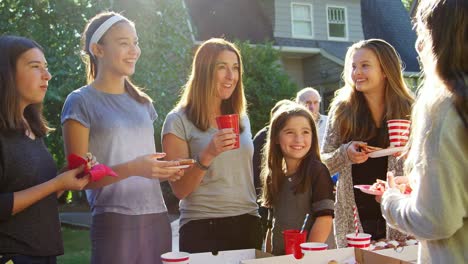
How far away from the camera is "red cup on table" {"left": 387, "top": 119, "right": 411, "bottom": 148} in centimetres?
317

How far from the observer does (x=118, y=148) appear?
2881 mm

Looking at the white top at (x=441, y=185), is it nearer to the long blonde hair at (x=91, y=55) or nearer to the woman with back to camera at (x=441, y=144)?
the woman with back to camera at (x=441, y=144)

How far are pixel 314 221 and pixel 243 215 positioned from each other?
44cm

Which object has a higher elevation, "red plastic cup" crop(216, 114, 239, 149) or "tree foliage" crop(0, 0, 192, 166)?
"tree foliage" crop(0, 0, 192, 166)

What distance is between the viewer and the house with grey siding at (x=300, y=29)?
1627 cm

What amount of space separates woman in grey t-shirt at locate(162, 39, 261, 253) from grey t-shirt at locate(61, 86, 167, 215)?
26 cm

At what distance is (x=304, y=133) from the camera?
11.6 ft

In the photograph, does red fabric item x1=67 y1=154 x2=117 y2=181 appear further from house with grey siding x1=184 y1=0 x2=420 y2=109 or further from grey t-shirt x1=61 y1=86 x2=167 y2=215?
house with grey siding x1=184 y1=0 x2=420 y2=109

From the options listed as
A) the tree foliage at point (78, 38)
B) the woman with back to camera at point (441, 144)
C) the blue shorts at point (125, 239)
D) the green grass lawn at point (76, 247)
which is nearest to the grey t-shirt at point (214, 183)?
the blue shorts at point (125, 239)

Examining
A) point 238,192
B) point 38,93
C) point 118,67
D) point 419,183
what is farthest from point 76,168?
point 419,183

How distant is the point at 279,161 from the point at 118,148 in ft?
3.82

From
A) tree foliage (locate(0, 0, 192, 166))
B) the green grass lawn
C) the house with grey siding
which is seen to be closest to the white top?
the green grass lawn

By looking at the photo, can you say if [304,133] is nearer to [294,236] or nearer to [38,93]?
[294,236]

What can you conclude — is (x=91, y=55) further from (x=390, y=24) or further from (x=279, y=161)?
(x=390, y=24)
